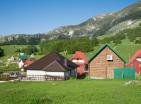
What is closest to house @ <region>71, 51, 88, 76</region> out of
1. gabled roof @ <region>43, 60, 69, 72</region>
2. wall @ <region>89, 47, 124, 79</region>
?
gabled roof @ <region>43, 60, 69, 72</region>

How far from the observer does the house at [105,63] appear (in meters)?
56.4

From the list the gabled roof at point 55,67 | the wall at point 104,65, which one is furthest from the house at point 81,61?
the wall at point 104,65

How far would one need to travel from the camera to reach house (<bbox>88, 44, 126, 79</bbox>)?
56.4 m

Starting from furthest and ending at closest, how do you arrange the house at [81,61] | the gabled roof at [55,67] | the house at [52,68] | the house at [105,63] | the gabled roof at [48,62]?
1. the house at [81,61]
2. the gabled roof at [48,62]
3. the gabled roof at [55,67]
4. the house at [52,68]
5. the house at [105,63]

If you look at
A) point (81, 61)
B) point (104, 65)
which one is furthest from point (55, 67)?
point (81, 61)

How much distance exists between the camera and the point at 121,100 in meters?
25.4

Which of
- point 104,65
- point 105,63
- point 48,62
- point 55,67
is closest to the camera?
point 105,63

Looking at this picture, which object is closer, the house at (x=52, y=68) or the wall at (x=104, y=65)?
the wall at (x=104, y=65)

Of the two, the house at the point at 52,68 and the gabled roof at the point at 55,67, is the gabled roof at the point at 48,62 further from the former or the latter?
the gabled roof at the point at 55,67

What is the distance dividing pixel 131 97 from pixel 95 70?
101ft

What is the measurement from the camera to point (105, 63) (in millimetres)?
56875

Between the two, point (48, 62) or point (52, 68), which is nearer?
point (52, 68)

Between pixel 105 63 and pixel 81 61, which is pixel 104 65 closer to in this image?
pixel 105 63

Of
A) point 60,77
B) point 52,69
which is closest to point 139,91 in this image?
point 60,77
